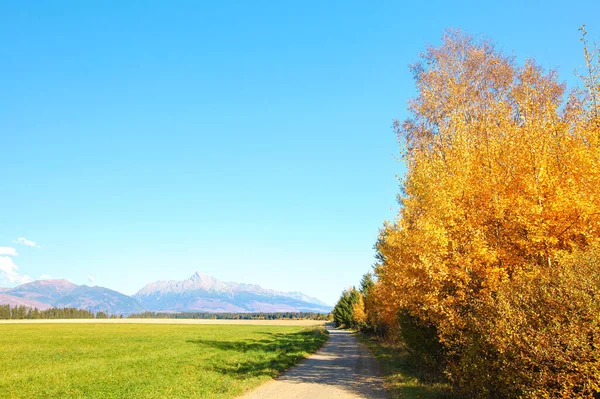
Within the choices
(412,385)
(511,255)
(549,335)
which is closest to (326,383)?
(412,385)

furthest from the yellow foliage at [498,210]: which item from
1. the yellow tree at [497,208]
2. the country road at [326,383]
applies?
the country road at [326,383]

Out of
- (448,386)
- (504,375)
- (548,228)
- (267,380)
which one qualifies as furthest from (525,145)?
(267,380)

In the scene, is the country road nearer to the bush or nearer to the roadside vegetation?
the roadside vegetation

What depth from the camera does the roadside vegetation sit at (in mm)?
7266

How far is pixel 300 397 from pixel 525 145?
487 inches

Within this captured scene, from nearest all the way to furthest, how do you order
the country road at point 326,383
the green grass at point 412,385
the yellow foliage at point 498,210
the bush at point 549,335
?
1. the bush at point 549,335
2. the yellow foliage at point 498,210
3. the green grass at point 412,385
4. the country road at point 326,383

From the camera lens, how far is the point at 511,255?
44.6 feet

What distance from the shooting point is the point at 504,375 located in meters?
8.38

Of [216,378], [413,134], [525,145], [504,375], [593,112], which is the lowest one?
[216,378]

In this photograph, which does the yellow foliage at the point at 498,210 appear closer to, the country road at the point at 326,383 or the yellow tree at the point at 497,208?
the yellow tree at the point at 497,208

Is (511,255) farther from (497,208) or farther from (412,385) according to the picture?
(412,385)

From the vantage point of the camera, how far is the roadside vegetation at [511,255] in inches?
286

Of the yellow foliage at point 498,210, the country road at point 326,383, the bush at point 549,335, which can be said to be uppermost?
the yellow foliage at point 498,210

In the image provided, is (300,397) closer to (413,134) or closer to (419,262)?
(419,262)
